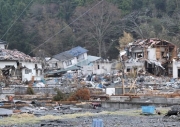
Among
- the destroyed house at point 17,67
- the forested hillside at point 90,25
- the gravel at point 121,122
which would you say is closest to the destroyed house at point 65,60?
the forested hillside at point 90,25

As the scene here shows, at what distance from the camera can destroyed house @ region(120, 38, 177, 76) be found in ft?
192

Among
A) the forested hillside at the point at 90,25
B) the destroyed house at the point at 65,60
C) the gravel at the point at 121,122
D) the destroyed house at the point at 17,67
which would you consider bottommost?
the gravel at the point at 121,122

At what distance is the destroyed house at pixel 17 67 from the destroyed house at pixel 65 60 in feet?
26.6

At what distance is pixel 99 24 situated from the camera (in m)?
73.8

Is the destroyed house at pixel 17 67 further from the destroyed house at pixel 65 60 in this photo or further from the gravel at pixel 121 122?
the gravel at pixel 121 122

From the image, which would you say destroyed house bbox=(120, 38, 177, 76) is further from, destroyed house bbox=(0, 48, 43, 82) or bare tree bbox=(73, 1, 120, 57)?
bare tree bbox=(73, 1, 120, 57)

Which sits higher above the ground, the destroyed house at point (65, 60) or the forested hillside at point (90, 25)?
the forested hillside at point (90, 25)

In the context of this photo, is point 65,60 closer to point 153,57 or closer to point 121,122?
point 153,57

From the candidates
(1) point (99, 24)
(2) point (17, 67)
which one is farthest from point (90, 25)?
(2) point (17, 67)

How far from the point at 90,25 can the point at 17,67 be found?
72.8 ft

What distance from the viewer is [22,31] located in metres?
76.3

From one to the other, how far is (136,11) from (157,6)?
4266 mm

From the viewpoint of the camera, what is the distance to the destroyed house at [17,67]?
53094 millimetres

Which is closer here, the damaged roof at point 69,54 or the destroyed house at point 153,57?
the destroyed house at point 153,57
